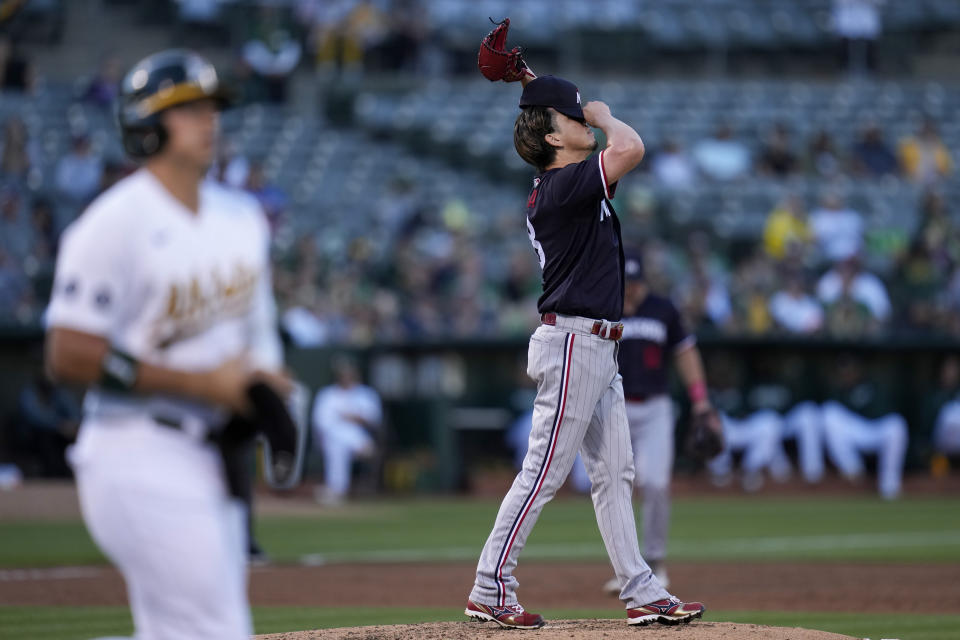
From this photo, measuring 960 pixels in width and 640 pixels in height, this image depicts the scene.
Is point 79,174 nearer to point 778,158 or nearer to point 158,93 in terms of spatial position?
point 778,158

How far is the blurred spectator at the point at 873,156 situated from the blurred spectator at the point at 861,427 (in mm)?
4516

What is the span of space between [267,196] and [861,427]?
8.76 meters

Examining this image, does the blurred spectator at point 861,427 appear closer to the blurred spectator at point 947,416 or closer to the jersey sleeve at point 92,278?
the blurred spectator at point 947,416

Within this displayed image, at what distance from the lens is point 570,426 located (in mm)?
5902

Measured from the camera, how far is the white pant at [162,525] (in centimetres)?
345

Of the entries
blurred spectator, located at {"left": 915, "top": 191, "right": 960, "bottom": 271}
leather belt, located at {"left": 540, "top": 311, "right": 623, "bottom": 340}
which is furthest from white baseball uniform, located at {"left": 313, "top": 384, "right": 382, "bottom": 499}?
leather belt, located at {"left": 540, "top": 311, "right": 623, "bottom": 340}

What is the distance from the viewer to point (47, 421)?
1648 cm

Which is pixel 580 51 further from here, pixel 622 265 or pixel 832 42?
pixel 622 265

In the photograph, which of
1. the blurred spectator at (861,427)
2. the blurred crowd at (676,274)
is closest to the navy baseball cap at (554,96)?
the blurred crowd at (676,274)

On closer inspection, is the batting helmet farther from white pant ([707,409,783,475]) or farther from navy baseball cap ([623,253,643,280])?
white pant ([707,409,783,475])

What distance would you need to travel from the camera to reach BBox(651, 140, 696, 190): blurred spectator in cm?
2197

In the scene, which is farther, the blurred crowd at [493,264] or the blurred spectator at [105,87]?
the blurred spectator at [105,87]

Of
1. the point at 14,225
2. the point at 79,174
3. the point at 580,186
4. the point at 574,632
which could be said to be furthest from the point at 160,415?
the point at 79,174

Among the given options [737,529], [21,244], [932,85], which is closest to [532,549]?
[737,529]
